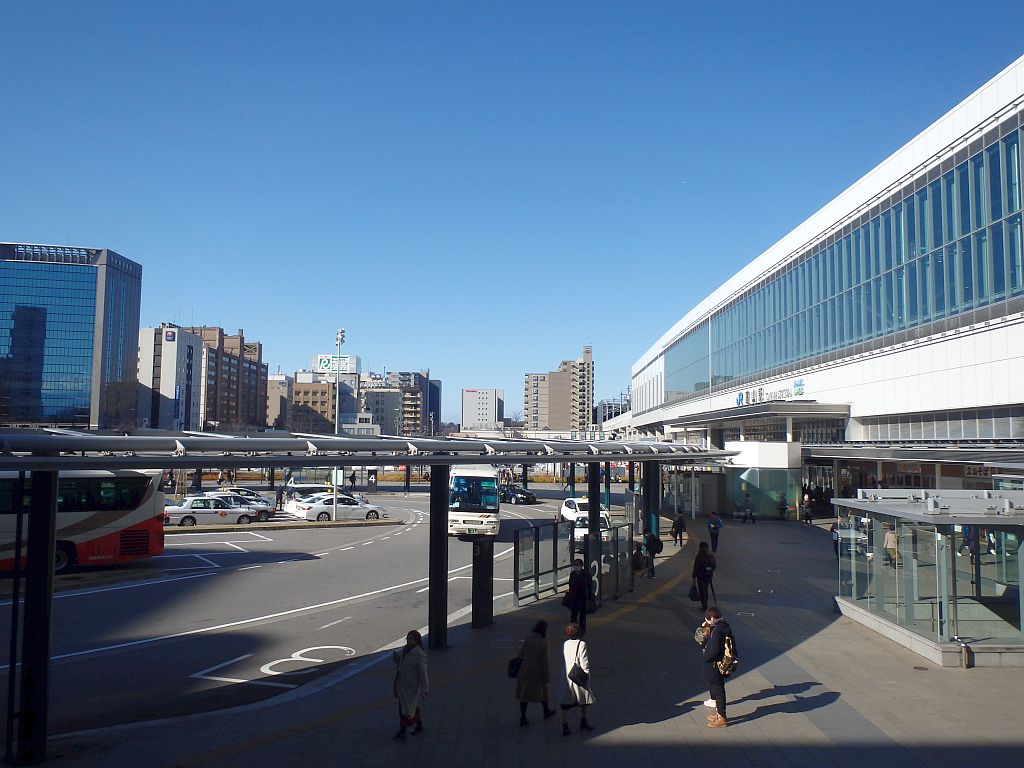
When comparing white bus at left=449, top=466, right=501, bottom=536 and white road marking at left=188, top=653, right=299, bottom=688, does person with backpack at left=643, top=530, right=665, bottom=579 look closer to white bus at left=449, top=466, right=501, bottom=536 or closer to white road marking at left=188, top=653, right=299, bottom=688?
white bus at left=449, top=466, right=501, bottom=536

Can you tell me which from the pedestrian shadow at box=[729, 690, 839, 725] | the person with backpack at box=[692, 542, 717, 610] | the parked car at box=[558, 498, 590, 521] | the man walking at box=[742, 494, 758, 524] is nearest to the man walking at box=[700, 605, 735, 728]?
the pedestrian shadow at box=[729, 690, 839, 725]

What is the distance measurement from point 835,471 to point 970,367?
1476cm

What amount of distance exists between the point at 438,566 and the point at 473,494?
21.1 meters

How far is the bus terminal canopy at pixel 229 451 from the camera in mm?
7523

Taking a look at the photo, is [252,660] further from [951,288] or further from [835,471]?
[835,471]

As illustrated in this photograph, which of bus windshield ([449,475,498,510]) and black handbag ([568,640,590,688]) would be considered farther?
bus windshield ([449,475,498,510])

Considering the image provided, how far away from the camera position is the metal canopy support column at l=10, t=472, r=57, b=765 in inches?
325

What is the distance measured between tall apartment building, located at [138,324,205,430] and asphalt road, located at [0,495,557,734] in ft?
389

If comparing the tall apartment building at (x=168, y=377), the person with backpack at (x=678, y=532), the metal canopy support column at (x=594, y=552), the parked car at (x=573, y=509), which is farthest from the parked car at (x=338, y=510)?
the tall apartment building at (x=168, y=377)

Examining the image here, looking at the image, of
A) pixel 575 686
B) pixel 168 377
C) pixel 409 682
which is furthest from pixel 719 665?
pixel 168 377

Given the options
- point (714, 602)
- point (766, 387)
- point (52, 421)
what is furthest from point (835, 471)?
point (52, 421)

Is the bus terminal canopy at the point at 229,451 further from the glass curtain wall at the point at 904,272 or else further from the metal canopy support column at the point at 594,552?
the glass curtain wall at the point at 904,272

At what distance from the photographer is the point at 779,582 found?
21641 mm

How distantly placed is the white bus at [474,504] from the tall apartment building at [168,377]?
114850 millimetres
